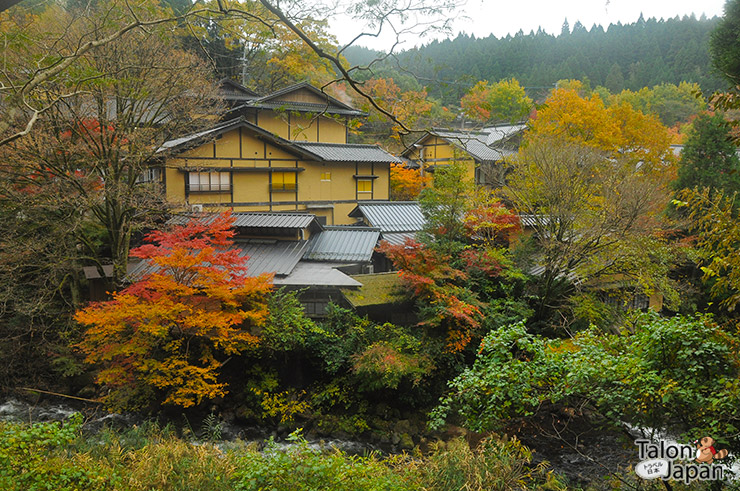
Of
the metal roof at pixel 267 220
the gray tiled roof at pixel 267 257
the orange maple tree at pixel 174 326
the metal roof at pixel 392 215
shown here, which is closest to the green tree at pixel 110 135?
the gray tiled roof at pixel 267 257

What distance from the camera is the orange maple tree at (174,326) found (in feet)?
34.5

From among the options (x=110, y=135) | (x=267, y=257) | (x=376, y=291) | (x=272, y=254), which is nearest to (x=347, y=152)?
(x=272, y=254)

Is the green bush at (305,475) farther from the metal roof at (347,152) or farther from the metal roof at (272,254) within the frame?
the metal roof at (347,152)

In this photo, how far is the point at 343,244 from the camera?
632 inches

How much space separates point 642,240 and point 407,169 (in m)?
15.7

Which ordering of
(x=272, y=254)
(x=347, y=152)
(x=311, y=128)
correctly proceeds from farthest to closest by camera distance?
(x=311, y=128)
(x=347, y=152)
(x=272, y=254)

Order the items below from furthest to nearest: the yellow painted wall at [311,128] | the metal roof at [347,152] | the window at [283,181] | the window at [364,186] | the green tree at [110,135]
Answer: the window at [364,186] < the yellow painted wall at [311,128] < the metal roof at [347,152] < the window at [283,181] < the green tree at [110,135]

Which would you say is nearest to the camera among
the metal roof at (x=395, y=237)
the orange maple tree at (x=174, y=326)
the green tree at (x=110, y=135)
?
the orange maple tree at (x=174, y=326)

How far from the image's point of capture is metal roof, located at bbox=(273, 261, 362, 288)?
13.0m

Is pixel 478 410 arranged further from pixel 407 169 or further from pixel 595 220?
pixel 407 169

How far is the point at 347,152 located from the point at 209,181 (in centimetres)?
737

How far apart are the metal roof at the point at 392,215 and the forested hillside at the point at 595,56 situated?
19703 millimetres

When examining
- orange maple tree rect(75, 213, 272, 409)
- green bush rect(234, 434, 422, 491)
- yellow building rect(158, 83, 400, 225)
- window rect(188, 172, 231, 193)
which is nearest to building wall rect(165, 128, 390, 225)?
yellow building rect(158, 83, 400, 225)

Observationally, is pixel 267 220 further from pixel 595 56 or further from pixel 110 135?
pixel 595 56
